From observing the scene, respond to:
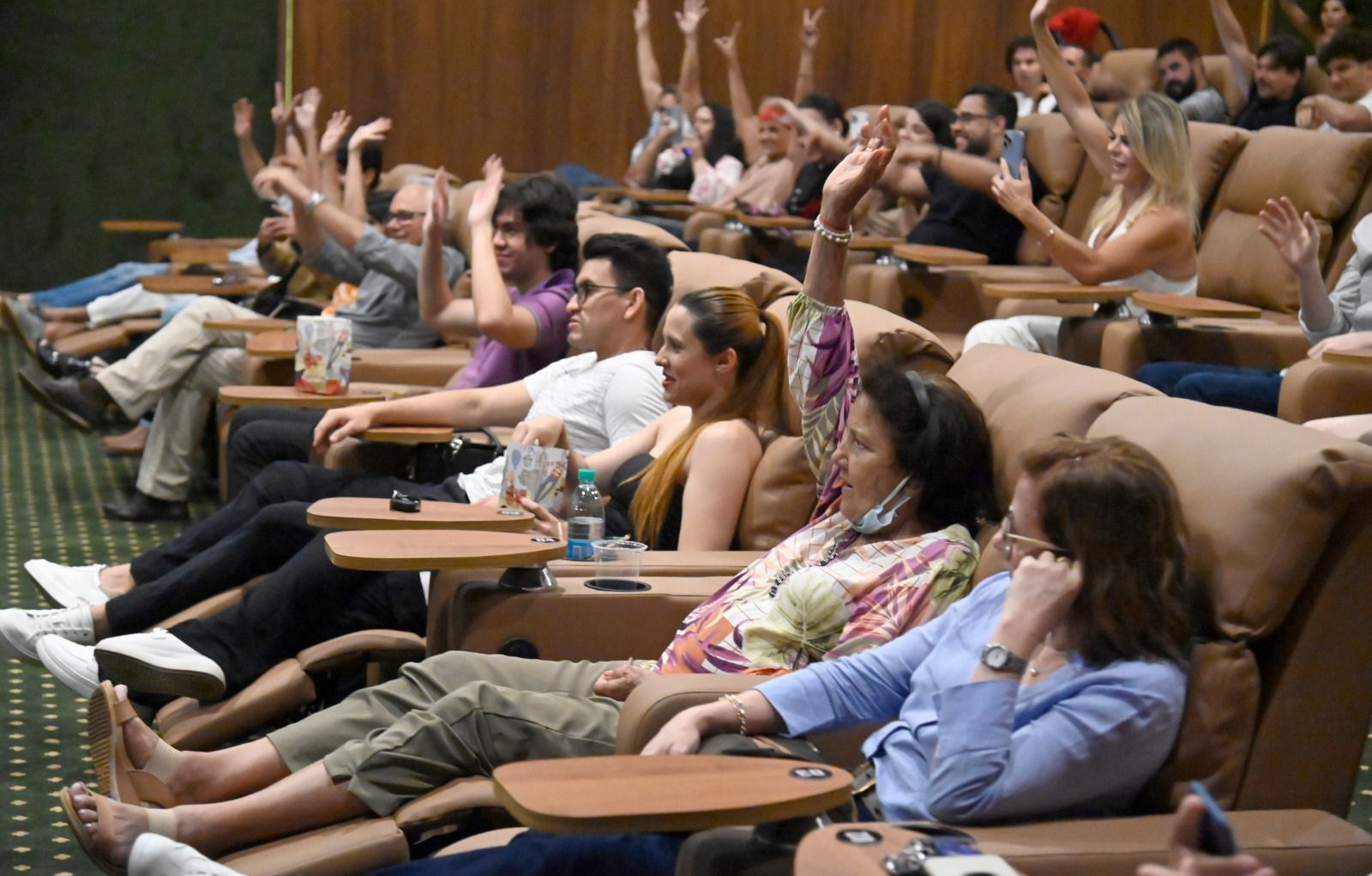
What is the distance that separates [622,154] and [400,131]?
1.25 metres

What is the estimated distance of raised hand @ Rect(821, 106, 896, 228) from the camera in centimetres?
236

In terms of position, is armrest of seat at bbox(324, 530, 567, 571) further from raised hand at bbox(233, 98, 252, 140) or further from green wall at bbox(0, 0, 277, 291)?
green wall at bbox(0, 0, 277, 291)

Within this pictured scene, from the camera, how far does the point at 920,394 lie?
2.25 m

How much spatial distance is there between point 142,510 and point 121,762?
9.34ft

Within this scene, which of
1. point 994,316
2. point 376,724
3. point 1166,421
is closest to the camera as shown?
point 1166,421

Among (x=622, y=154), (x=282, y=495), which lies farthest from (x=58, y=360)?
(x=622, y=154)

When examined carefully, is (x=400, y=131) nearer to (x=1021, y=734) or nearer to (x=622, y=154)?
(x=622, y=154)

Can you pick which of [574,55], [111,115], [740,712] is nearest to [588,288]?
[740,712]

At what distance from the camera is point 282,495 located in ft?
11.0

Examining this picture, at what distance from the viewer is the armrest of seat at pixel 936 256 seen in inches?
186

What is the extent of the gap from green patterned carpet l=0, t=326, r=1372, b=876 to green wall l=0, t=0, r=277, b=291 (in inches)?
51.8

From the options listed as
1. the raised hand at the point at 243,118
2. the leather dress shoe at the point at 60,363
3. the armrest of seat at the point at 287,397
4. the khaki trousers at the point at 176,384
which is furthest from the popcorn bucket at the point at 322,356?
the raised hand at the point at 243,118

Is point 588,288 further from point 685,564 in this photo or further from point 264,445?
point 264,445

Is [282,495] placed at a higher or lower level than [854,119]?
lower
